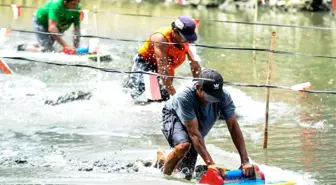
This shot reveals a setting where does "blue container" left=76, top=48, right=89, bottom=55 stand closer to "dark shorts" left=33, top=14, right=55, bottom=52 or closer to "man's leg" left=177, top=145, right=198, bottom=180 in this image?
"dark shorts" left=33, top=14, right=55, bottom=52

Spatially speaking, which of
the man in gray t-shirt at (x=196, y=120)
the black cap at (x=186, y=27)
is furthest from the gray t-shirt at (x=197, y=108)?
the black cap at (x=186, y=27)

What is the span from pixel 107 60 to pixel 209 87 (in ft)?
28.6

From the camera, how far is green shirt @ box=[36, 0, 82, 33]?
1334cm

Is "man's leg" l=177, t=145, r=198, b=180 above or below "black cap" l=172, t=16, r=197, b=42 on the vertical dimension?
below

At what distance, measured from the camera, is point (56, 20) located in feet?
44.0

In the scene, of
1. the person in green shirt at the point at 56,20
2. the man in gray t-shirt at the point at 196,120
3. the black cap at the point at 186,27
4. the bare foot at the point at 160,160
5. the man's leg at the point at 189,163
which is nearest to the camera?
the man in gray t-shirt at the point at 196,120

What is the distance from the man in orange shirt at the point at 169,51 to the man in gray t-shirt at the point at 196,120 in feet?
5.92

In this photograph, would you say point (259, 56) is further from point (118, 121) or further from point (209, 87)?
point (209, 87)

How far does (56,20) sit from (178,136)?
7.16m

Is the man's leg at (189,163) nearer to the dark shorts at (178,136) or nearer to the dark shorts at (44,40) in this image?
the dark shorts at (178,136)

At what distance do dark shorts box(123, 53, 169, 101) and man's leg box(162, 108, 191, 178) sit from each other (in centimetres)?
272

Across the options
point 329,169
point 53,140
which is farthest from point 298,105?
point 53,140

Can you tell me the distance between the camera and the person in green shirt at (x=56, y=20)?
524 inches

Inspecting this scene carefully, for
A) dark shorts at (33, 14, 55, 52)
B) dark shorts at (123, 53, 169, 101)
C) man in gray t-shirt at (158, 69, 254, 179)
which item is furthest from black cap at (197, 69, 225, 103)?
dark shorts at (33, 14, 55, 52)
